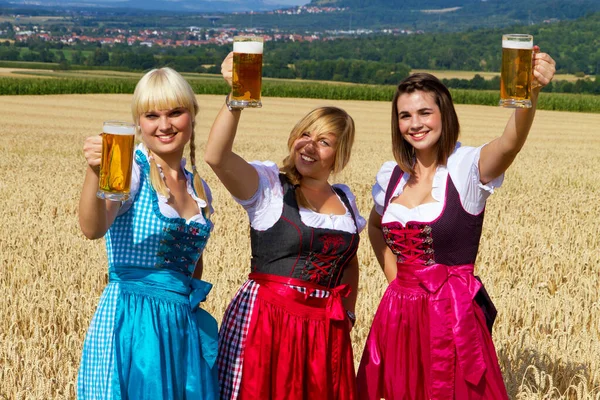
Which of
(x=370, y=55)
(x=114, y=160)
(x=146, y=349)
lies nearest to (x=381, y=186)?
(x=146, y=349)

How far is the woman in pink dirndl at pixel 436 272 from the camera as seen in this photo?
11.9 feet

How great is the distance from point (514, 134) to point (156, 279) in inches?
59.9

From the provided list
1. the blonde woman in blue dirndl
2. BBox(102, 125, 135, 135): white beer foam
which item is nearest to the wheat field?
the blonde woman in blue dirndl

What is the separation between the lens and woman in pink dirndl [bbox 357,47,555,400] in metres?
3.63

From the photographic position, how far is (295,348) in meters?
3.60

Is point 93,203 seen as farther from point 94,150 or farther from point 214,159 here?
point 214,159

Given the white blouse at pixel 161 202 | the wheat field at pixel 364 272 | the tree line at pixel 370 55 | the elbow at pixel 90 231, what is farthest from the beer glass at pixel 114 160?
the tree line at pixel 370 55

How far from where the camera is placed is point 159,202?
3.49m

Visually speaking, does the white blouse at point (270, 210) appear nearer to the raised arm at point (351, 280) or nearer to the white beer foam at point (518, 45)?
the raised arm at point (351, 280)

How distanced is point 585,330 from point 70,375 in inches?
129

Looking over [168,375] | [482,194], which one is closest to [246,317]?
[168,375]

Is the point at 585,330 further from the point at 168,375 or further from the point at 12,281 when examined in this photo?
the point at 12,281

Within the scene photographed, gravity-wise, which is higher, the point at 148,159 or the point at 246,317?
the point at 148,159

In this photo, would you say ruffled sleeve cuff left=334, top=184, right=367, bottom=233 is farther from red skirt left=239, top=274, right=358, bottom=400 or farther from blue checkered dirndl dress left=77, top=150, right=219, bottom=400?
blue checkered dirndl dress left=77, top=150, right=219, bottom=400
